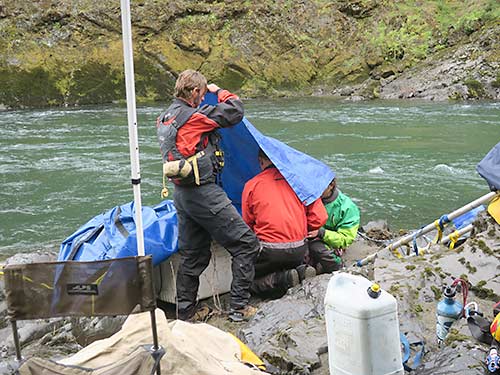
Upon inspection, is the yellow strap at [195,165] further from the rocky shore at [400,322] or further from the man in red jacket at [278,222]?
the rocky shore at [400,322]

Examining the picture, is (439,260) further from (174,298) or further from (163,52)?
(163,52)

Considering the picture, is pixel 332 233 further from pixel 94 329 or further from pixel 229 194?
pixel 94 329

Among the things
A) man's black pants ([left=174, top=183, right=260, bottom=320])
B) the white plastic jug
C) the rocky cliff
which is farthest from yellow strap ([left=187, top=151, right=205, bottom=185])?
the rocky cliff

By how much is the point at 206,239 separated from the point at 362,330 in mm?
2500

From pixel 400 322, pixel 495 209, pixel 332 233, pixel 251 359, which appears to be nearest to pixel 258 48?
pixel 332 233

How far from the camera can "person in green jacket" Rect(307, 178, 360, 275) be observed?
5465 millimetres

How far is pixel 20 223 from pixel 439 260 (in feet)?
21.3

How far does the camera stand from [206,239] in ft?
16.7

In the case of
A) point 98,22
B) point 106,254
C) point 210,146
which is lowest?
point 106,254

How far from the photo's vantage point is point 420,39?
100 feet

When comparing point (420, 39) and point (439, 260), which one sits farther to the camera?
point (420, 39)

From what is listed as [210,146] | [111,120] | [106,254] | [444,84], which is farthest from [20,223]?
[444,84]

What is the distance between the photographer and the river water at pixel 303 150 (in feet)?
30.2

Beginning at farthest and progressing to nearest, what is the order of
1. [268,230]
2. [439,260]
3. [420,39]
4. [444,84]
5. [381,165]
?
[420,39], [444,84], [381,165], [268,230], [439,260]
